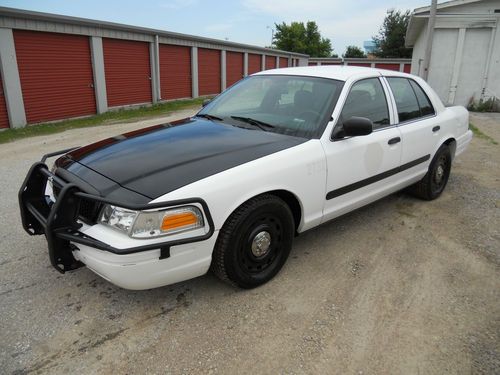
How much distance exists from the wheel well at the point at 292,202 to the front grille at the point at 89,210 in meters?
1.26

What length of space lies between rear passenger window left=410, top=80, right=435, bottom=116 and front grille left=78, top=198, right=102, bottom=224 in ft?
12.1

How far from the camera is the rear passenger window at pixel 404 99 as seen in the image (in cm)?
418

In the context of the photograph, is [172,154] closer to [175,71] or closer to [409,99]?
[409,99]

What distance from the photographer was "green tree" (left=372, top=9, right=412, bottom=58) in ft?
167

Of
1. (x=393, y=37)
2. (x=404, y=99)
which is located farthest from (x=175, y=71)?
(x=393, y=37)

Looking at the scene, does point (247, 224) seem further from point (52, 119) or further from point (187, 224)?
point (52, 119)

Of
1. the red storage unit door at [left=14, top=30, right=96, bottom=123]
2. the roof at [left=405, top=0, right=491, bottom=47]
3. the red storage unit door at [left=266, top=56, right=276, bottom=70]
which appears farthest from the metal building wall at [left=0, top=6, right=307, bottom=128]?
the roof at [left=405, top=0, right=491, bottom=47]

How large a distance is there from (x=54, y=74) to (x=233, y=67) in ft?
42.4

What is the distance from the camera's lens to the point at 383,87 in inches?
159

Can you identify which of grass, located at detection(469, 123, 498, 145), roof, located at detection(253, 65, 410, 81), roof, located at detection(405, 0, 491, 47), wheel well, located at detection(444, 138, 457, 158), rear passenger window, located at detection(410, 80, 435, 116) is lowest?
grass, located at detection(469, 123, 498, 145)

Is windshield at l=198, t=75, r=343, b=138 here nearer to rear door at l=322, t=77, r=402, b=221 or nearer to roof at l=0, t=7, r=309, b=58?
rear door at l=322, t=77, r=402, b=221

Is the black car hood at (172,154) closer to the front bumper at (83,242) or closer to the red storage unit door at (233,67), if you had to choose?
the front bumper at (83,242)

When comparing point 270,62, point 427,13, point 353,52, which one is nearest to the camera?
point 427,13

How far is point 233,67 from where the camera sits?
24.0m
